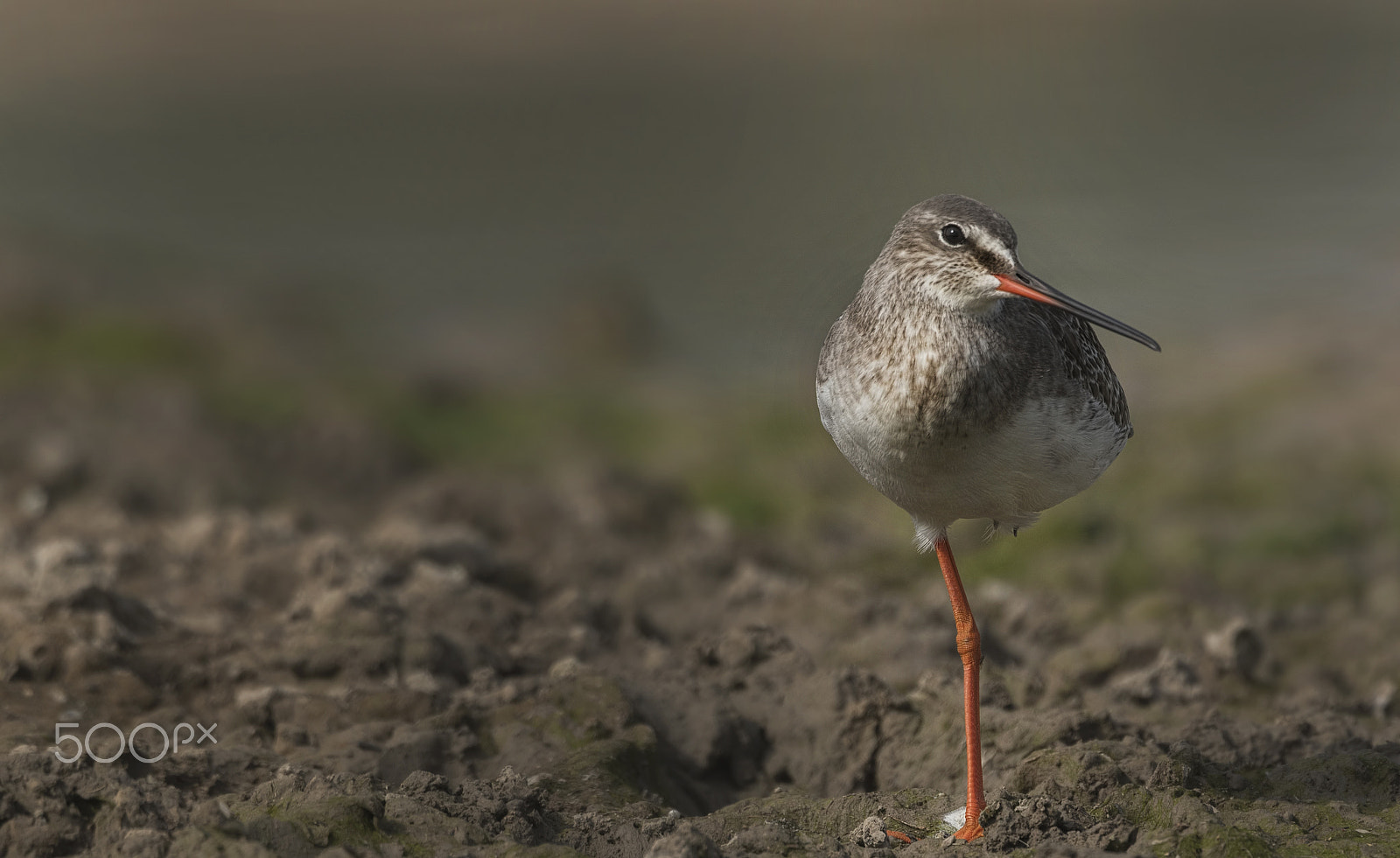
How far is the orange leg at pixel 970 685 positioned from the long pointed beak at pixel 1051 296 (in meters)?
1.57

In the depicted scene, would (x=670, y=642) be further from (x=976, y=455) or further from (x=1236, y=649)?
(x=976, y=455)

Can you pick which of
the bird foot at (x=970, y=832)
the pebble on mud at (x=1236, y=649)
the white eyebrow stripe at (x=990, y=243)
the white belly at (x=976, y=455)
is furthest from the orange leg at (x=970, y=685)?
the pebble on mud at (x=1236, y=649)

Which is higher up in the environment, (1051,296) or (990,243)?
(990,243)

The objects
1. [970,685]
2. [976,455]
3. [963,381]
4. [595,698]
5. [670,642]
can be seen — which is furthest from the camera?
[670,642]

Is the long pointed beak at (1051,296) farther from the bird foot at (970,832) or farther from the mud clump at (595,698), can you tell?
the bird foot at (970,832)

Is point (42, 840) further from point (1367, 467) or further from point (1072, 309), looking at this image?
point (1367, 467)

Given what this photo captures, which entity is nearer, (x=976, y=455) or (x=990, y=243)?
(x=990, y=243)

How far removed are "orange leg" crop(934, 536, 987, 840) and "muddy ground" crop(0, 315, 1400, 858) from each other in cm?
12

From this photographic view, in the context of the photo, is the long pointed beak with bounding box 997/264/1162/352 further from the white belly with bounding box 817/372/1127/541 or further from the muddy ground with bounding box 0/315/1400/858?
the muddy ground with bounding box 0/315/1400/858

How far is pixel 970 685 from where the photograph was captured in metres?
6.85

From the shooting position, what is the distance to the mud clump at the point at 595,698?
593 centimetres

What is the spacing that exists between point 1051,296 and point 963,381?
49cm

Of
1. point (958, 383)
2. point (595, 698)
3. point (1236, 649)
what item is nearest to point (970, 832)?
point (958, 383)

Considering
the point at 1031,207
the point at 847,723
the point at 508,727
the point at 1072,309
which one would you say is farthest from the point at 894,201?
the point at 508,727
